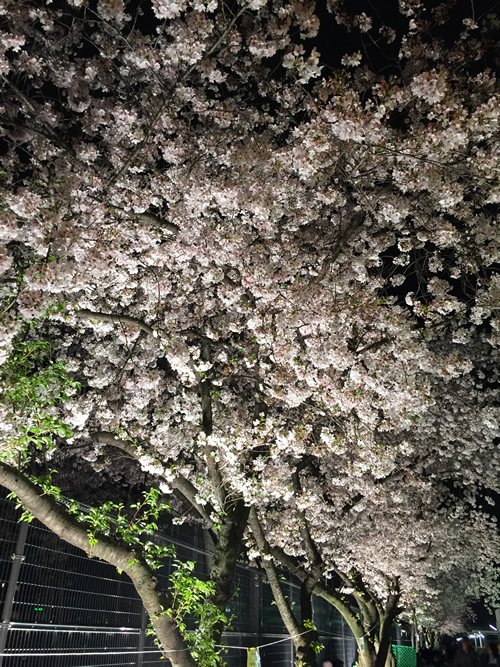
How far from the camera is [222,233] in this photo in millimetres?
6262

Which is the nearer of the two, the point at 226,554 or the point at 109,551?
the point at 109,551

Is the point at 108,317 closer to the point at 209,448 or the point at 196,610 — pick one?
the point at 209,448

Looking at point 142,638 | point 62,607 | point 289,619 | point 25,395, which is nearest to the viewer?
point 25,395

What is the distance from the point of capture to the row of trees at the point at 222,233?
4.81 m

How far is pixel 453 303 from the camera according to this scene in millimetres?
6633

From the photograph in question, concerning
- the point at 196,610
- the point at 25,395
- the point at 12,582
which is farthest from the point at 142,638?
the point at 25,395

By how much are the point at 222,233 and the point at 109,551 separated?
382 centimetres

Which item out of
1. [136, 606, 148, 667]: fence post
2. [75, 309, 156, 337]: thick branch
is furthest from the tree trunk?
[75, 309, 156, 337]: thick branch

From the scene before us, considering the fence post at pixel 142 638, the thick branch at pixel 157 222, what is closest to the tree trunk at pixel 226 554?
the fence post at pixel 142 638

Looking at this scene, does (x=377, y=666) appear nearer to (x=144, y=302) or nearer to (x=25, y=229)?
(x=144, y=302)

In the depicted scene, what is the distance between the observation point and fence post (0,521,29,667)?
466 centimetres

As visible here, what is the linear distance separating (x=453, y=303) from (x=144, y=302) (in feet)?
14.6

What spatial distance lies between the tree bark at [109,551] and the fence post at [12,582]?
1.46 ft

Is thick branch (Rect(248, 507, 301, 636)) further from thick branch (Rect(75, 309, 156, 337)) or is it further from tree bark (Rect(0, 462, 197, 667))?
thick branch (Rect(75, 309, 156, 337))
